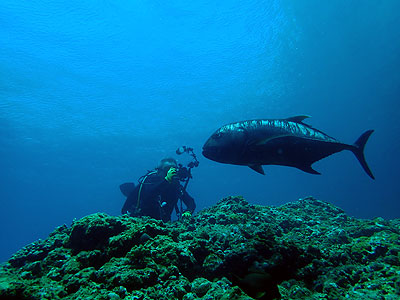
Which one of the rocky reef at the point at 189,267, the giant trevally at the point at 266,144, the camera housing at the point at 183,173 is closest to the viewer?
the rocky reef at the point at 189,267

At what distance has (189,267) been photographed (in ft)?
9.23

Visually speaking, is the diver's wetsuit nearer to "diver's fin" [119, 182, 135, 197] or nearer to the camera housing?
the camera housing

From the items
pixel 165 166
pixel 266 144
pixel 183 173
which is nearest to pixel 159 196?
pixel 183 173

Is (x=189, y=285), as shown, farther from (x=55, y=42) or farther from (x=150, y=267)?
(x=55, y=42)

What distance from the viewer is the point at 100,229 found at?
3012mm

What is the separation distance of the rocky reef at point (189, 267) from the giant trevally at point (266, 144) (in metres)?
1.01

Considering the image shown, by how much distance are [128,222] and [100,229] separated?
396 mm

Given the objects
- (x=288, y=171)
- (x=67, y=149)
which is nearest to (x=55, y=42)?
(x=67, y=149)

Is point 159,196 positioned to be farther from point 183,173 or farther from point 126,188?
point 126,188

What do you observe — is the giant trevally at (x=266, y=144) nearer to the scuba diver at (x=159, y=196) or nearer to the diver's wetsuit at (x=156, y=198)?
the scuba diver at (x=159, y=196)

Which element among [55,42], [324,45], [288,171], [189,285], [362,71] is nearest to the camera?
[189,285]

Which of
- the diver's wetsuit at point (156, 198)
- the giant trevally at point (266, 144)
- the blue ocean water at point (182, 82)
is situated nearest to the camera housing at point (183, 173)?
the diver's wetsuit at point (156, 198)

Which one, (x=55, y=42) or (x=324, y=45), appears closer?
(x=55, y=42)

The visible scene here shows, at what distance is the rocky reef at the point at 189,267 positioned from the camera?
2.08m
